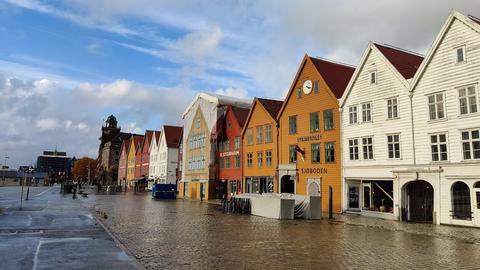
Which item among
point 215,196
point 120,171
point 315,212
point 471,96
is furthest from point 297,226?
point 120,171

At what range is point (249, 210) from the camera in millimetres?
32031

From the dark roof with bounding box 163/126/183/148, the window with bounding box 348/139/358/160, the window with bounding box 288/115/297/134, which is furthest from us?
the dark roof with bounding box 163/126/183/148

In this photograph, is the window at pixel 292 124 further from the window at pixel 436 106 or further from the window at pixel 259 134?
the window at pixel 436 106

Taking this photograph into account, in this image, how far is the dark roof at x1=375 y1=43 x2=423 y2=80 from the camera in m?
30.6

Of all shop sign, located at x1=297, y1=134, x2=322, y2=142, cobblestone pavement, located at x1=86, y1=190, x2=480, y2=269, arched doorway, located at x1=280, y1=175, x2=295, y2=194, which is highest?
shop sign, located at x1=297, y1=134, x2=322, y2=142

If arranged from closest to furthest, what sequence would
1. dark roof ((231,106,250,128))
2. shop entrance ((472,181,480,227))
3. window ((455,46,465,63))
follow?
shop entrance ((472,181,480,227)) < window ((455,46,465,63)) < dark roof ((231,106,250,128))

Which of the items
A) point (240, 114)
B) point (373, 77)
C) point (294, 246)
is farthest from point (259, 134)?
point (294, 246)

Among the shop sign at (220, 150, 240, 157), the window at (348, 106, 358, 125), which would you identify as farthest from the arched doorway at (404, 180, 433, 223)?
the shop sign at (220, 150, 240, 157)

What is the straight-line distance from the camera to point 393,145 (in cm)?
2967

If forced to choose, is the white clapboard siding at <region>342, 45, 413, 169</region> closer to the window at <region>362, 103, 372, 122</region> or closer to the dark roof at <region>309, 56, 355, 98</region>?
the window at <region>362, 103, 372, 122</region>

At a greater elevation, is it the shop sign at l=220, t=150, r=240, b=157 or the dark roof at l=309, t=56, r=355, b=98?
the dark roof at l=309, t=56, r=355, b=98

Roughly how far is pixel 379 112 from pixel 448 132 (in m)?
5.86

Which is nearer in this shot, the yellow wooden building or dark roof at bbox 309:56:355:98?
dark roof at bbox 309:56:355:98

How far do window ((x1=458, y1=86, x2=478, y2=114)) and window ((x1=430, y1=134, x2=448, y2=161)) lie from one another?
2.04 m
